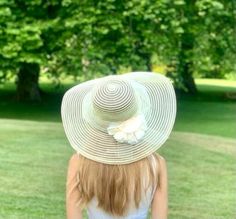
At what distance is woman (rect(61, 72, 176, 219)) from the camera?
2.53 m

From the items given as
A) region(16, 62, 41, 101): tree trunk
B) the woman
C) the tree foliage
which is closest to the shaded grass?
the woman

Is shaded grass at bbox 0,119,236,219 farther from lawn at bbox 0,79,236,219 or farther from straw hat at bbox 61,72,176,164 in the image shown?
straw hat at bbox 61,72,176,164

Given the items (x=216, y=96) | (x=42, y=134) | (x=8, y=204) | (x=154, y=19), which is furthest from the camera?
(x=216, y=96)

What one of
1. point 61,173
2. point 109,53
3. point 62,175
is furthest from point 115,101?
point 109,53

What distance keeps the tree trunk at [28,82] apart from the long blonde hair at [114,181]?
1785cm

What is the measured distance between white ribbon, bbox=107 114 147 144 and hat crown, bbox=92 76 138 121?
0.03 metres

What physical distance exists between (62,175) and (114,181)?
18.2ft

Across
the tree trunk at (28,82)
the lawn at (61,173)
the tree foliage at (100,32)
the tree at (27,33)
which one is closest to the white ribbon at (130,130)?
the lawn at (61,173)

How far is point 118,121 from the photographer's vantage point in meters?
2.55

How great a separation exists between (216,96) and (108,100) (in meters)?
28.8

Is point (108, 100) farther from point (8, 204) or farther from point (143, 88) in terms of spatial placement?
point (8, 204)

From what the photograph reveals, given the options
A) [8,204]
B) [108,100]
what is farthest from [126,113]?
[8,204]

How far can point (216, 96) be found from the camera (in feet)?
102

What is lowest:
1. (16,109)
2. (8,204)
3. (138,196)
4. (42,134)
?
(16,109)
